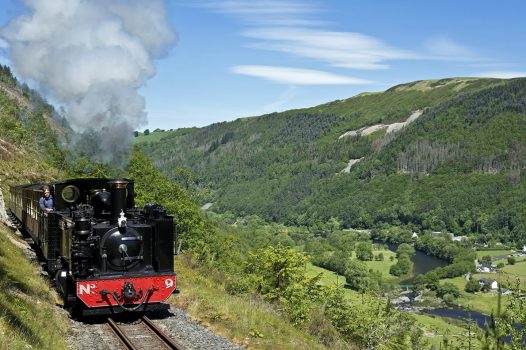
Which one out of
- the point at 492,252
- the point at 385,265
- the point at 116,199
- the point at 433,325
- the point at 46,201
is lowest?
the point at 385,265

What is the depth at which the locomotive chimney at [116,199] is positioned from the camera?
→ 53.7ft

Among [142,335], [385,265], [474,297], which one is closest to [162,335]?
[142,335]

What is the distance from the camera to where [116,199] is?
16484 mm

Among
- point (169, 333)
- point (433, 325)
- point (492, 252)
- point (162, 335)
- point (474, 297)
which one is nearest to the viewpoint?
point (162, 335)

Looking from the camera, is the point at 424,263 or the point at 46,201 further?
the point at 424,263

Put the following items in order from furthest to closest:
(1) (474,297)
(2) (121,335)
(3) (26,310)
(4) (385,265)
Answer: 1. (4) (385,265)
2. (1) (474,297)
3. (2) (121,335)
4. (3) (26,310)

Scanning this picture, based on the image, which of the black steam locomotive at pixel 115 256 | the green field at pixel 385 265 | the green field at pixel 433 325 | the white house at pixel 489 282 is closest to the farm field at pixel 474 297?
the white house at pixel 489 282

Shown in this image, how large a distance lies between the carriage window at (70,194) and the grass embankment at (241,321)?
192 inches

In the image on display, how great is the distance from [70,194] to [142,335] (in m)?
6.62

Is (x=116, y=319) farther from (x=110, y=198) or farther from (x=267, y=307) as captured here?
(x=267, y=307)

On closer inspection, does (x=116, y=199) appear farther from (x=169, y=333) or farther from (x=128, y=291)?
(x=169, y=333)

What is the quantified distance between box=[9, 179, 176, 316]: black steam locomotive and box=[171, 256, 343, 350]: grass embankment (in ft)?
4.27

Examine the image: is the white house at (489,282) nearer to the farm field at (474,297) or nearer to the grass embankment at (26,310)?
the farm field at (474,297)

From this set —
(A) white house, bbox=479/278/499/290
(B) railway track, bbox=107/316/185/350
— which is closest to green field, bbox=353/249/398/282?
(A) white house, bbox=479/278/499/290
